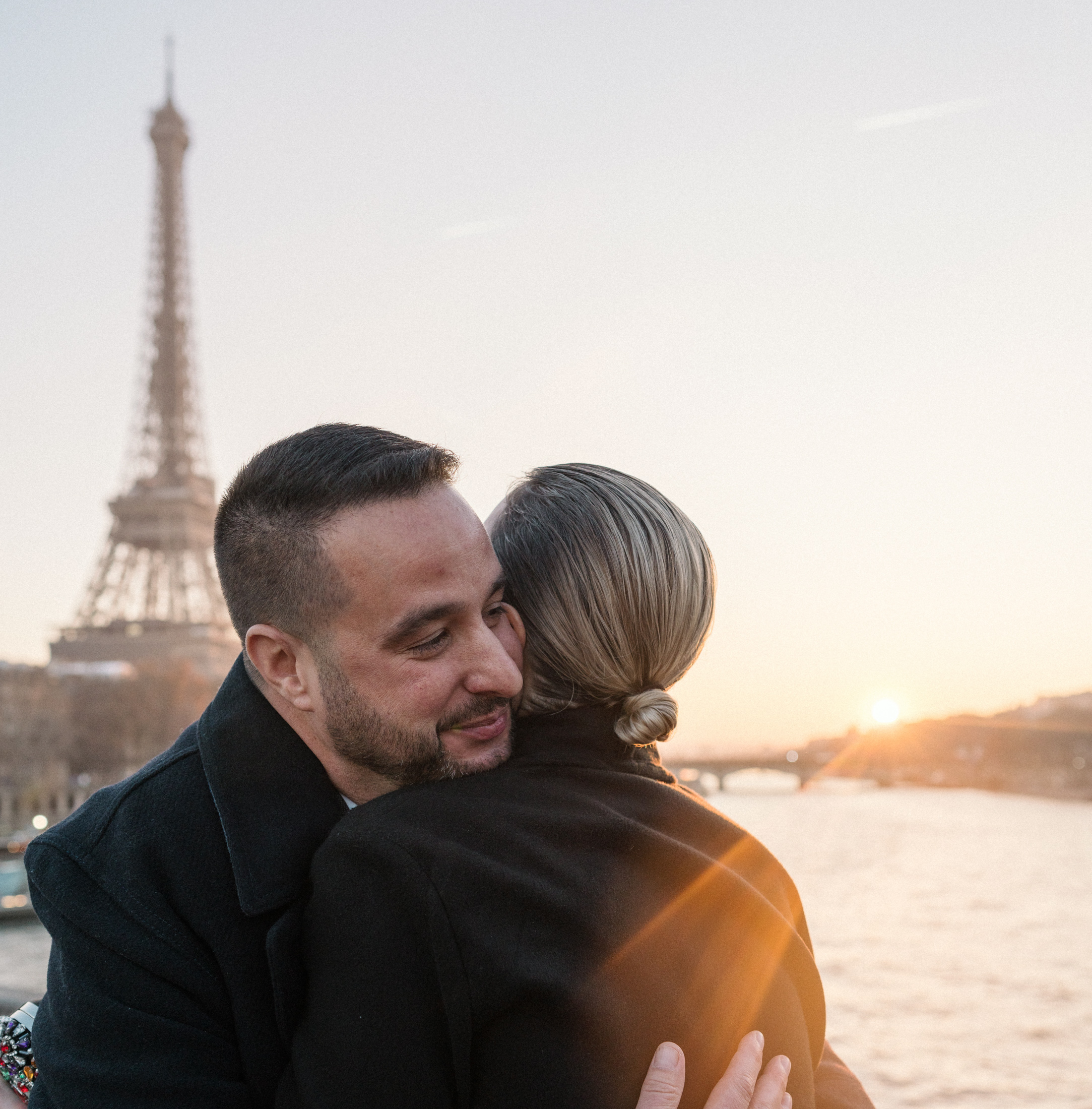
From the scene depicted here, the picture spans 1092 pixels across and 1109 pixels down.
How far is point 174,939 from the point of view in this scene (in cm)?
153

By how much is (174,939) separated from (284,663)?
1.39 feet

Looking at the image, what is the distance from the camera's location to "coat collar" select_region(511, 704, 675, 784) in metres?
1.60

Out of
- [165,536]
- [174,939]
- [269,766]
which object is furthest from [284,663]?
[165,536]

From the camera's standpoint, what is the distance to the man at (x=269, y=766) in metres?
1.50

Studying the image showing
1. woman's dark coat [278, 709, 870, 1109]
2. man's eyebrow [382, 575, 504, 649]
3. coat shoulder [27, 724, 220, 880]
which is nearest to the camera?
woman's dark coat [278, 709, 870, 1109]

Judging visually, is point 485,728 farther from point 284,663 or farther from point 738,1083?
point 738,1083

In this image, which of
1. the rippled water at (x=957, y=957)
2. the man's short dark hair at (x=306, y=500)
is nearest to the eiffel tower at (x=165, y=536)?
the rippled water at (x=957, y=957)

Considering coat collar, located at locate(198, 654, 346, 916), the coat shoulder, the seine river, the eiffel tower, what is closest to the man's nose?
coat collar, located at locate(198, 654, 346, 916)

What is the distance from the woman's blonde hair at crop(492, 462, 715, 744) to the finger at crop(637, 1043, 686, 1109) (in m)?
0.38

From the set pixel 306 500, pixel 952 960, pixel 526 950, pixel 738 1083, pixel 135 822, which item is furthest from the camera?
pixel 952 960

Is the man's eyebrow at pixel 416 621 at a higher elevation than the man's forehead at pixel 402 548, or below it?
below

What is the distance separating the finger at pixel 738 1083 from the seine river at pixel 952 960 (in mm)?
3422

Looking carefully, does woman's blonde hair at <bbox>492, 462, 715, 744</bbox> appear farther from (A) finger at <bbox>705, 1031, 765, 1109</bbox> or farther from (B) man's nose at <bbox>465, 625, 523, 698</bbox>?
(A) finger at <bbox>705, 1031, 765, 1109</bbox>

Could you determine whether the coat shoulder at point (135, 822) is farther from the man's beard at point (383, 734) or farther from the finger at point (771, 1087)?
the finger at point (771, 1087)
